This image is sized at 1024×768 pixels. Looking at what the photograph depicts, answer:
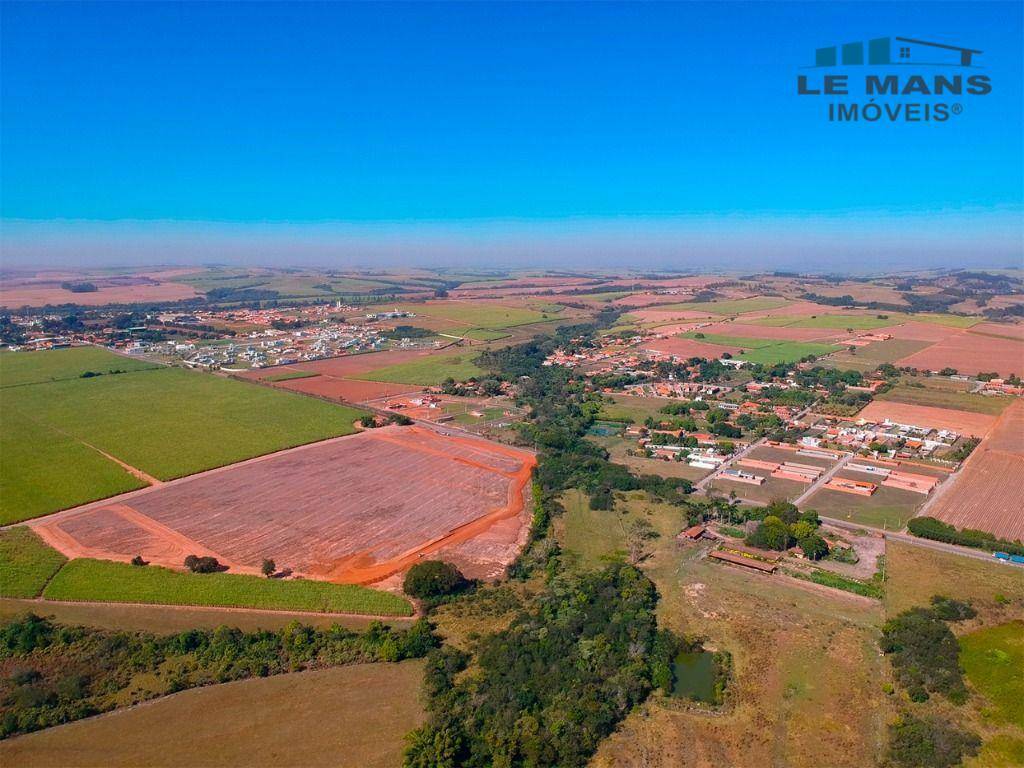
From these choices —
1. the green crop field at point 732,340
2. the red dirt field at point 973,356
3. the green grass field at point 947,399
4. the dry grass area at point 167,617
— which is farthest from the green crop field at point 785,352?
the dry grass area at point 167,617

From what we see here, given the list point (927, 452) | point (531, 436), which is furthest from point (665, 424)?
point (927, 452)

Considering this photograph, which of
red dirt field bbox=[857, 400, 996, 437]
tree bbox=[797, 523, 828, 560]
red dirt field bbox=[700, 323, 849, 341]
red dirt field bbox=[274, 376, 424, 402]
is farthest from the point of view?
red dirt field bbox=[700, 323, 849, 341]

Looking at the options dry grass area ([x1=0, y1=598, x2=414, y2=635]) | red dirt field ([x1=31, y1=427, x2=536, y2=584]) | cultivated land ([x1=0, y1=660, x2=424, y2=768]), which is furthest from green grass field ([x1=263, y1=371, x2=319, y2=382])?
cultivated land ([x1=0, y1=660, x2=424, y2=768])

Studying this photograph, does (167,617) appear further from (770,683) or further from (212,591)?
(770,683)

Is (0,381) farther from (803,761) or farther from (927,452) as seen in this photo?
(927,452)

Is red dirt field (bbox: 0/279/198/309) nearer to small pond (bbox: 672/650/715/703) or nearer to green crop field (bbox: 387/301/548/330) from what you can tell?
green crop field (bbox: 387/301/548/330)
